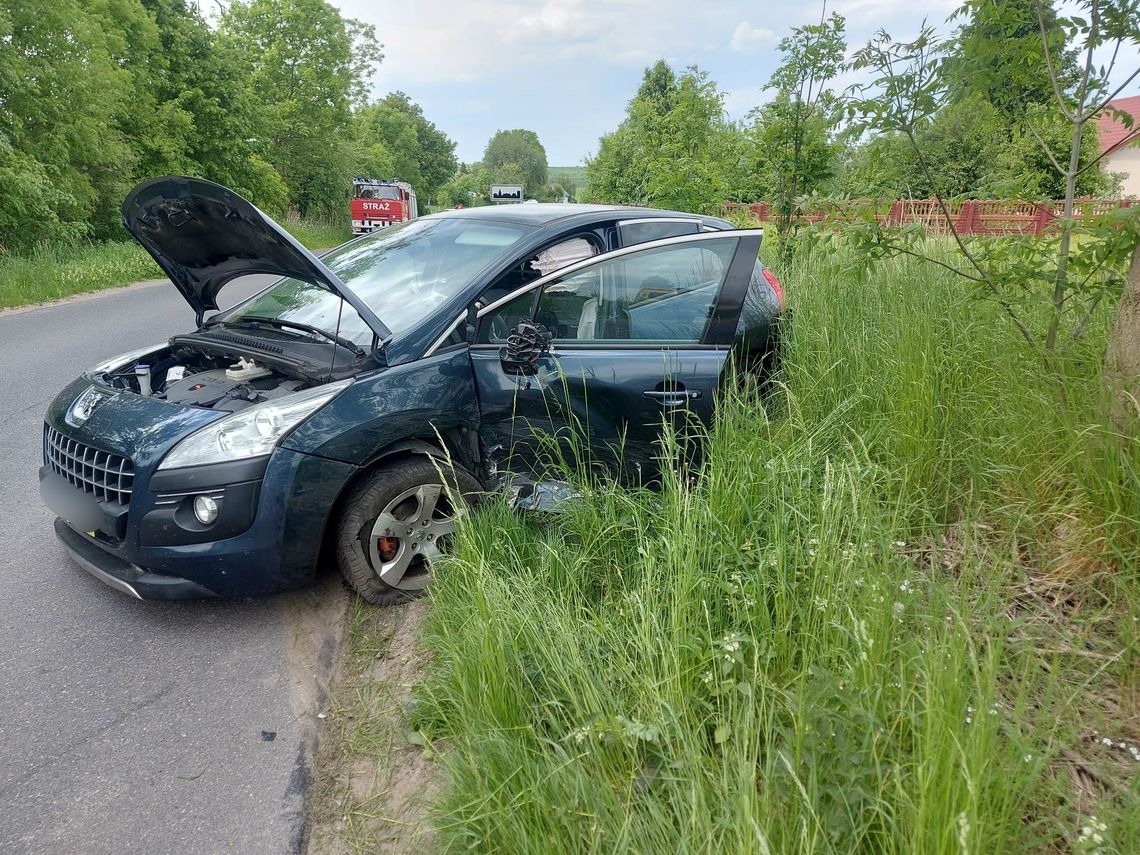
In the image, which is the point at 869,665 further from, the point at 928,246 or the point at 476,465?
the point at 928,246

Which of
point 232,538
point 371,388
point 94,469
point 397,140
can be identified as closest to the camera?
point 232,538

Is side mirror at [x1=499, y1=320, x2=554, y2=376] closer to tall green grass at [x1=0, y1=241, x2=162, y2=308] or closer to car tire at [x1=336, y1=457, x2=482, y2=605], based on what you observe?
car tire at [x1=336, y1=457, x2=482, y2=605]

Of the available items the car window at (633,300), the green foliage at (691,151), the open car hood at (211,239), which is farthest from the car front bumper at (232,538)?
the green foliage at (691,151)

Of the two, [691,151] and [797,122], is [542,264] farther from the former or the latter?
[691,151]

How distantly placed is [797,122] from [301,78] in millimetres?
40410

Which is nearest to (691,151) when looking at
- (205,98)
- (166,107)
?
(166,107)

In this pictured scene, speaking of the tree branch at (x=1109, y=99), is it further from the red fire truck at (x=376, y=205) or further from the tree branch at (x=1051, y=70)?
the red fire truck at (x=376, y=205)

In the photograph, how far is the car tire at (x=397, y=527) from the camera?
3270mm

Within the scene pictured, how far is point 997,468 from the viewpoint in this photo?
2758mm

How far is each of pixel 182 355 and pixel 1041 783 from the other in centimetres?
427

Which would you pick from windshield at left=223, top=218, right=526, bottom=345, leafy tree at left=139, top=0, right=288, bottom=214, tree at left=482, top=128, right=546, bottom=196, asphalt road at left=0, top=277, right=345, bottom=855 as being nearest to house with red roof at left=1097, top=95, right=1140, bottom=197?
windshield at left=223, top=218, right=526, bottom=345

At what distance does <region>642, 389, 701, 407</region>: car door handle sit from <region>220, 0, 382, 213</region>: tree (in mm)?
40206

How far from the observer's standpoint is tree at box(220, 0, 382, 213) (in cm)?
3916

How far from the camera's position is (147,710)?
2.71 m
